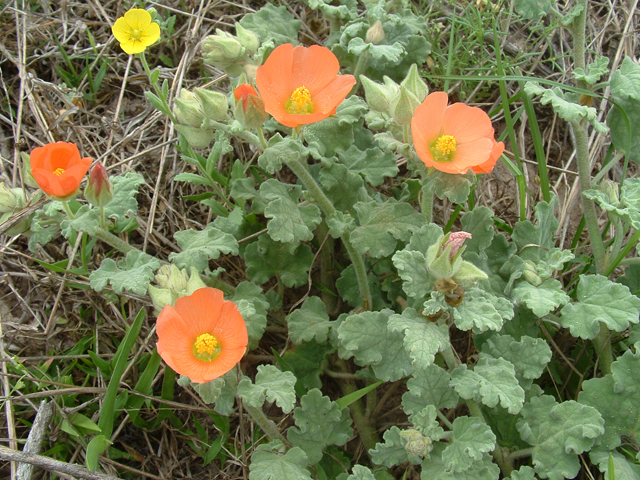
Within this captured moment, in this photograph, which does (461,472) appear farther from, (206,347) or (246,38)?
(246,38)

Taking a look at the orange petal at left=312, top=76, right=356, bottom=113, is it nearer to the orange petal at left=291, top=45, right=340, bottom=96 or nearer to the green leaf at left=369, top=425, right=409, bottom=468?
the orange petal at left=291, top=45, right=340, bottom=96

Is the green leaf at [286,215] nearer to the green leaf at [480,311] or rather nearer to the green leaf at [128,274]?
the green leaf at [128,274]

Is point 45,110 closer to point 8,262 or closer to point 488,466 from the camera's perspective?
point 8,262

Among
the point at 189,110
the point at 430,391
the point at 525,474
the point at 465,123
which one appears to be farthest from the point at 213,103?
the point at 525,474

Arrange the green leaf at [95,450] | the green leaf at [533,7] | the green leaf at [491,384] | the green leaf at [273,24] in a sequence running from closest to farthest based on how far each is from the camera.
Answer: the green leaf at [491,384]
the green leaf at [95,450]
the green leaf at [533,7]
the green leaf at [273,24]

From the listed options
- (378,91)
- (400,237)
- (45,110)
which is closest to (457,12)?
(378,91)

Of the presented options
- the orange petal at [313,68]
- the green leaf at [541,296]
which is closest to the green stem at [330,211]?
the orange petal at [313,68]

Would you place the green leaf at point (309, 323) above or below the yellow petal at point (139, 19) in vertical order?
below
